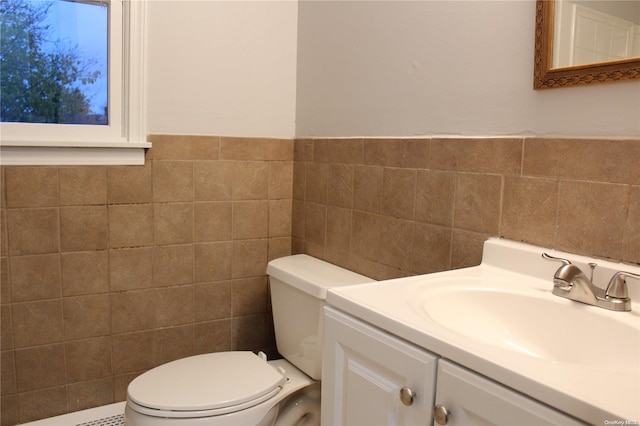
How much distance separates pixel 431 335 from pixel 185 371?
987 mm

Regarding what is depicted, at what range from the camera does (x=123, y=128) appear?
187 centimetres

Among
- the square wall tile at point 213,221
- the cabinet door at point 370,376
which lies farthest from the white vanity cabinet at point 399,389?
the square wall tile at point 213,221

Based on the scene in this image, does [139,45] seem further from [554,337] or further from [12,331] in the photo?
[554,337]

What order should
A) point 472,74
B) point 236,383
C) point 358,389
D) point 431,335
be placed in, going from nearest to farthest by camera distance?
1. point 431,335
2. point 358,389
3. point 472,74
4. point 236,383

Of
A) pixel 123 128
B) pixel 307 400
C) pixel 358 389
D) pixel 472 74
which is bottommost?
pixel 307 400

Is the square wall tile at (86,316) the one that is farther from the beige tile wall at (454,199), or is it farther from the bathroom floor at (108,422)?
the beige tile wall at (454,199)

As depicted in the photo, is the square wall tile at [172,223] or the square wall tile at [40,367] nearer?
the square wall tile at [40,367]

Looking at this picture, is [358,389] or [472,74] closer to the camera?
[358,389]

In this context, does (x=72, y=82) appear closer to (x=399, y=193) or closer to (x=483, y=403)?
(x=399, y=193)

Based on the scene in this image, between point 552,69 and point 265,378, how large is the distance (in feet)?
3.73

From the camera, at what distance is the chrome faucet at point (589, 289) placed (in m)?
1.00

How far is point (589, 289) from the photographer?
1.04 meters

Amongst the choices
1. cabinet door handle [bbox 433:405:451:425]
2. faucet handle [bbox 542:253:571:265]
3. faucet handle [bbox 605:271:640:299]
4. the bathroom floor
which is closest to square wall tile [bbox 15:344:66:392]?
the bathroom floor

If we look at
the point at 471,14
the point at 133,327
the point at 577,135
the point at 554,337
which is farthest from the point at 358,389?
the point at 133,327
